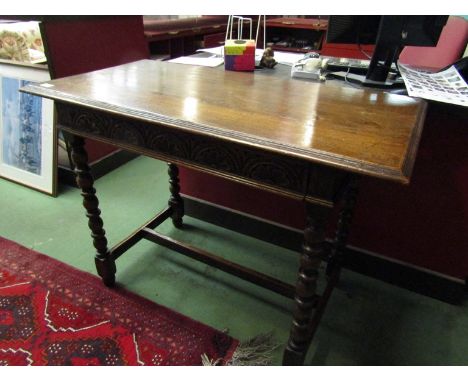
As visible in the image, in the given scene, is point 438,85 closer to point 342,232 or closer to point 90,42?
point 342,232

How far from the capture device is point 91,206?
1229 mm

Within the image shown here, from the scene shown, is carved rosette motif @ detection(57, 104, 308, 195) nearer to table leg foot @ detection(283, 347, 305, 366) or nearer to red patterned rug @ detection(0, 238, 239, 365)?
table leg foot @ detection(283, 347, 305, 366)

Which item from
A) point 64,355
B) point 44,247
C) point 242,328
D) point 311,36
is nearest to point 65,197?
point 44,247

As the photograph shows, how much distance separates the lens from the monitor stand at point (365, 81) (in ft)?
3.92

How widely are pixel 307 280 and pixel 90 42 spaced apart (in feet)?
6.25

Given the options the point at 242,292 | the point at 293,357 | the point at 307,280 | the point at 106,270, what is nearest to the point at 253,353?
the point at 293,357

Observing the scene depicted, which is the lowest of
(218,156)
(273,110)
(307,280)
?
(307,280)

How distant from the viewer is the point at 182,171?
72.3 inches

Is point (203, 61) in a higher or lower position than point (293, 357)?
higher

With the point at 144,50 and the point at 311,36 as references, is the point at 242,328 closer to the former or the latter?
the point at 144,50

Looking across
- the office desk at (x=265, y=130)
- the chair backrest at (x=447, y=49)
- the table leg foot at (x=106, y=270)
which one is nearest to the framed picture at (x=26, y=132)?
the table leg foot at (x=106, y=270)

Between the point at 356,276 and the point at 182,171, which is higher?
the point at 182,171

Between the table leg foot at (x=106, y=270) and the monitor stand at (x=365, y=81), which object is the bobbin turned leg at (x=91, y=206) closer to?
the table leg foot at (x=106, y=270)

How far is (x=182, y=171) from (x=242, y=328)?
36.0 inches
